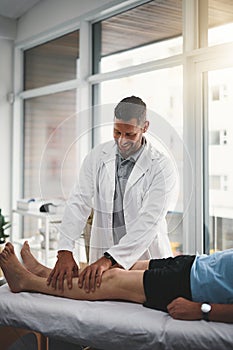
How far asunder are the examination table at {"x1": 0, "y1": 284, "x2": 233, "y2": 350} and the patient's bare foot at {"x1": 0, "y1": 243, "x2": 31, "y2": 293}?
0.05m

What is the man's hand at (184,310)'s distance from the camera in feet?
5.41

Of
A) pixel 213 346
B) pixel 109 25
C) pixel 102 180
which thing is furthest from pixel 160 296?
pixel 109 25

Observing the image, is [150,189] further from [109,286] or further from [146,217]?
[109,286]

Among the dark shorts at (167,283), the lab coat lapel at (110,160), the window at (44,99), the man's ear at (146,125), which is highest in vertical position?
the window at (44,99)

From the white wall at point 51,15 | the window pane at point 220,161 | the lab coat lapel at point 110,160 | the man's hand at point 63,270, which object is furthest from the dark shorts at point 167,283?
the white wall at point 51,15

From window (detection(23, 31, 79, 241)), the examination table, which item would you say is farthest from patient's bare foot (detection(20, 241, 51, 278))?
window (detection(23, 31, 79, 241))

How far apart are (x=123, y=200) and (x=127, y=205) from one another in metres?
0.03

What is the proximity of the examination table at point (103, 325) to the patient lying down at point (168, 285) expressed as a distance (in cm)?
4

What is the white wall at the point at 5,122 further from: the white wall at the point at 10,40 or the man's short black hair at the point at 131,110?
the man's short black hair at the point at 131,110

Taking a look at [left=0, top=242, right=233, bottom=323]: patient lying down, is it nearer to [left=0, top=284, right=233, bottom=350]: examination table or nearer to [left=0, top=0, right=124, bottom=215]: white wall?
[left=0, top=284, right=233, bottom=350]: examination table

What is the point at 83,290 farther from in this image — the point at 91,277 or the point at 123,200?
the point at 123,200

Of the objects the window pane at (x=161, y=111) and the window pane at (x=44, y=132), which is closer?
the window pane at (x=161, y=111)

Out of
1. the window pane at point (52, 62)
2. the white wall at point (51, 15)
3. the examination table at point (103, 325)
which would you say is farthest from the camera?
the window pane at point (52, 62)

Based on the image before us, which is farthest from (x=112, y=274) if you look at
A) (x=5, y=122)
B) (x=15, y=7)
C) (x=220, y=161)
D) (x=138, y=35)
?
(x=15, y=7)
